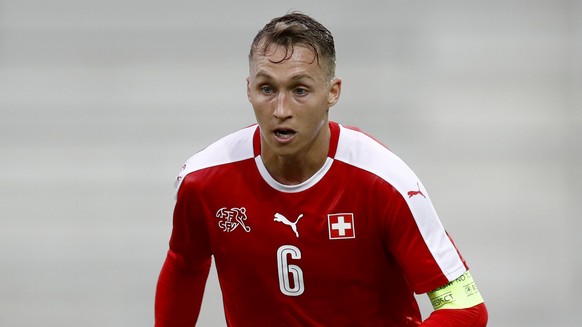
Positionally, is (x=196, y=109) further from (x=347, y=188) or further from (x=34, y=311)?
(x=347, y=188)

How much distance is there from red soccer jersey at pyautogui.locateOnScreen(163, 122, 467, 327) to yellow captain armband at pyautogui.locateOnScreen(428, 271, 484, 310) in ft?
0.09

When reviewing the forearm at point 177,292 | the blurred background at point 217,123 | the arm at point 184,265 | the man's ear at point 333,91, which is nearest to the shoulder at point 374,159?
the man's ear at point 333,91

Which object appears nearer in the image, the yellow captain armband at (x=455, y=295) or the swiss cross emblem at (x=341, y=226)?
the yellow captain armband at (x=455, y=295)

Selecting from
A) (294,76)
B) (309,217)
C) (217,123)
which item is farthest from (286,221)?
(217,123)

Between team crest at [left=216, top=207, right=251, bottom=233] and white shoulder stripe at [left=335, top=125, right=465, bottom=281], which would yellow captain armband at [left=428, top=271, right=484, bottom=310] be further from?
team crest at [left=216, top=207, right=251, bottom=233]

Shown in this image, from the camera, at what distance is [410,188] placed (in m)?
2.28

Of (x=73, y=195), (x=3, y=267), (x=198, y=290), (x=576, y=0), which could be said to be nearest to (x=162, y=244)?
(x=73, y=195)

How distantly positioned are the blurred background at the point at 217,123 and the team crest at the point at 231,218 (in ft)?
5.80

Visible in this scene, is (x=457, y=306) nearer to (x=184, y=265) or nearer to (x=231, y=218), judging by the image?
(x=231, y=218)

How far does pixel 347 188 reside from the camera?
2350 millimetres

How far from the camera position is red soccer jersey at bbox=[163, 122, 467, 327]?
230 centimetres

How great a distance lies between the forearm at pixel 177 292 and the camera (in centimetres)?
265

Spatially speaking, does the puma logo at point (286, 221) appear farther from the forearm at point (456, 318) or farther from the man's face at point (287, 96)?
the forearm at point (456, 318)

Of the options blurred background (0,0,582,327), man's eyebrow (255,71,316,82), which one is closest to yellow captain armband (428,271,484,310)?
man's eyebrow (255,71,316,82)
